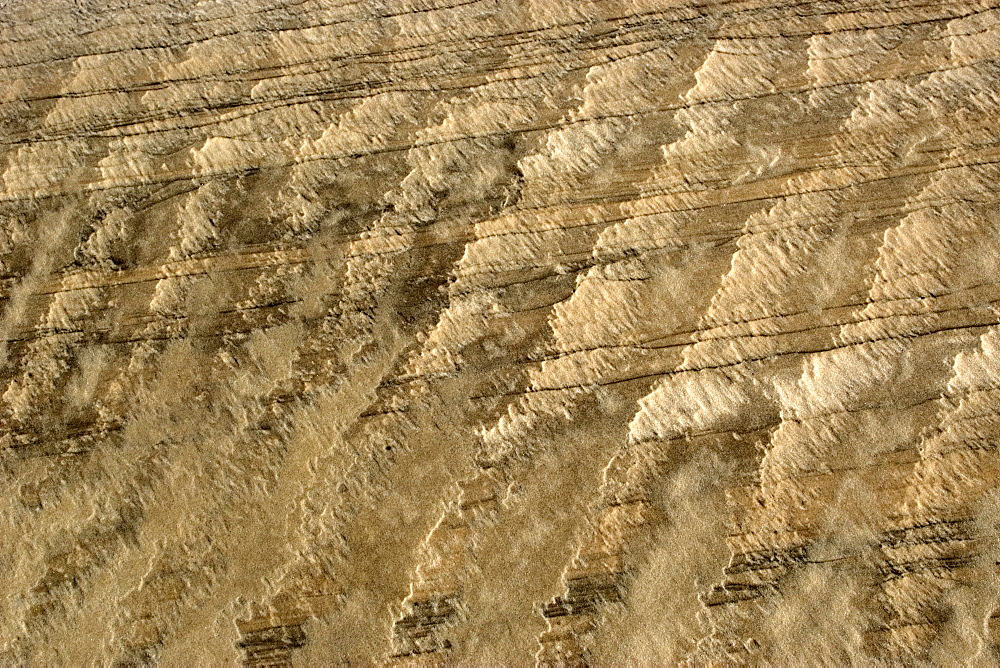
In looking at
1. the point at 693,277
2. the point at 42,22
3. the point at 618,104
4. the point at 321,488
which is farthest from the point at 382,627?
the point at 42,22

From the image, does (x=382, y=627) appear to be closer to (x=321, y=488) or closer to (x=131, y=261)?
(x=321, y=488)

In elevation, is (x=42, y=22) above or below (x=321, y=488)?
above

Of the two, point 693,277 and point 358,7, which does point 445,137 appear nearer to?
Result: point 358,7

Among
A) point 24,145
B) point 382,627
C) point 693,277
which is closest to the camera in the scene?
point 382,627

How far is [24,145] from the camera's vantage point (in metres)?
1.13

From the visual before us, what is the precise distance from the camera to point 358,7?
1197 millimetres

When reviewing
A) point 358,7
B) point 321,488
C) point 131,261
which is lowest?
point 321,488

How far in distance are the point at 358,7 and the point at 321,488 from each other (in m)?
0.67

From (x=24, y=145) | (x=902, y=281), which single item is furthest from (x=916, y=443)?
(x=24, y=145)

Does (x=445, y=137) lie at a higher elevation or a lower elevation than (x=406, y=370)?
higher

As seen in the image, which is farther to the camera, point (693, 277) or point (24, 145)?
point (24, 145)

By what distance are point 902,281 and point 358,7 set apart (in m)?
0.79

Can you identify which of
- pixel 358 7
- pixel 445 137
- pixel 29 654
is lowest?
pixel 29 654

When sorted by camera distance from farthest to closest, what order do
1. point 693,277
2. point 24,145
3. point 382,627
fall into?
1. point 24,145
2. point 693,277
3. point 382,627
